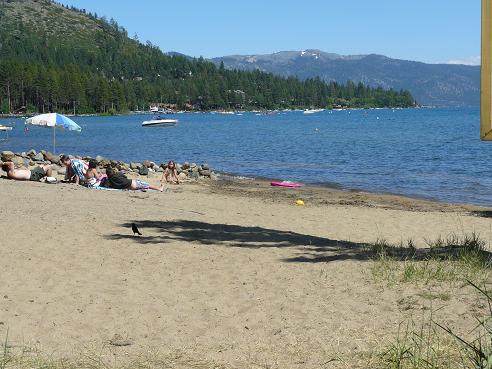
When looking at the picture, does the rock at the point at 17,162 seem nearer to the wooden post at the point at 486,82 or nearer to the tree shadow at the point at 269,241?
the tree shadow at the point at 269,241

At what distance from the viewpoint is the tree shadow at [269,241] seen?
10.1 metres

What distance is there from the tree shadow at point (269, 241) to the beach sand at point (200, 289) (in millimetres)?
35

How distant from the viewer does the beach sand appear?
6445mm

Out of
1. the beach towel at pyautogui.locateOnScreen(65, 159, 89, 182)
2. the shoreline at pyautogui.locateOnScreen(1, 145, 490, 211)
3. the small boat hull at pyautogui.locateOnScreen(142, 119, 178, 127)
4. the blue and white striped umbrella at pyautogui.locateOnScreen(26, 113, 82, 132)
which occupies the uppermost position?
the blue and white striped umbrella at pyautogui.locateOnScreen(26, 113, 82, 132)

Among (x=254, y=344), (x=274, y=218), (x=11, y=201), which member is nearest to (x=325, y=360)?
(x=254, y=344)

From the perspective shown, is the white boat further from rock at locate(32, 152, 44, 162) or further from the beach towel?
the beach towel

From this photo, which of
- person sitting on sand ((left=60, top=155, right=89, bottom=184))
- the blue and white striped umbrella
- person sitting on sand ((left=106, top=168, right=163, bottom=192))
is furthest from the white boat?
person sitting on sand ((left=106, top=168, right=163, bottom=192))

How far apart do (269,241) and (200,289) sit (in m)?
3.48

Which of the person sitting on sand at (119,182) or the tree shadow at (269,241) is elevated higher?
the person sitting on sand at (119,182)

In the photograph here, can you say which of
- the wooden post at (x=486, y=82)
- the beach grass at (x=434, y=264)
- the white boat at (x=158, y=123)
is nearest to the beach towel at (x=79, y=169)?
the beach grass at (x=434, y=264)

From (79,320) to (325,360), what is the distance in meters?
2.82

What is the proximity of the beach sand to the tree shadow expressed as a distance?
35 millimetres

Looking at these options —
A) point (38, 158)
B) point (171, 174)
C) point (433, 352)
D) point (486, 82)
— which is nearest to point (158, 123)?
point (38, 158)

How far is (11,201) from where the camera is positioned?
1541cm
